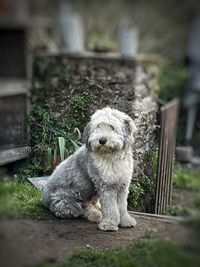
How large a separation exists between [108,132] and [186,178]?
1.30ft

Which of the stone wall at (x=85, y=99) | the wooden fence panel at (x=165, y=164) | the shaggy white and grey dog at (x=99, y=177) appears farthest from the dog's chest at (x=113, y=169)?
the wooden fence panel at (x=165, y=164)

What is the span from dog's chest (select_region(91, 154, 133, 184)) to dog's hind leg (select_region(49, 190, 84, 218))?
186 millimetres

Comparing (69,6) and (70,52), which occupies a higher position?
(69,6)

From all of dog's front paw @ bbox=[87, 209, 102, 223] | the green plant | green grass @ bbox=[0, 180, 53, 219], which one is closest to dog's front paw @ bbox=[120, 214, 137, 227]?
dog's front paw @ bbox=[87, 209, 102, 223]

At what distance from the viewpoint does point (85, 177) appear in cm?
270

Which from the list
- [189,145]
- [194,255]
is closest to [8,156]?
[194,255]

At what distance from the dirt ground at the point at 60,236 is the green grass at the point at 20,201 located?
3 centimetres

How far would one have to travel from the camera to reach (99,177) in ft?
8.67

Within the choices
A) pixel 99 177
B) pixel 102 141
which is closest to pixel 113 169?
pixel 99 177

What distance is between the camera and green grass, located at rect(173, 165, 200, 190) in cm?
216

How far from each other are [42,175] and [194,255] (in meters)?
1.01

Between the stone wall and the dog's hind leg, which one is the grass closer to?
the dog's hind leg

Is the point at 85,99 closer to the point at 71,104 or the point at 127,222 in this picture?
the point at 71,104

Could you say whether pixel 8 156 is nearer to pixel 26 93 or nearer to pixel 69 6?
pixel 26 93
